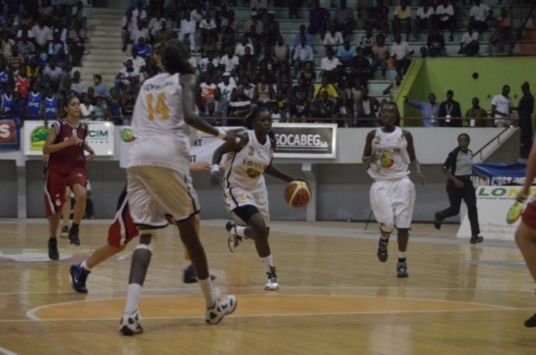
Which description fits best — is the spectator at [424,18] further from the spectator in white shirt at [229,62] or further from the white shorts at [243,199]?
the white shorts at [243,199]

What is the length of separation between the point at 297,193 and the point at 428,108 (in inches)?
681

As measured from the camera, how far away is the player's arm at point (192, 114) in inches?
310

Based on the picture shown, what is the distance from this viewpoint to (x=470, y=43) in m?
30.1

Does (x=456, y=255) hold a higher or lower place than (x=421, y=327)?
lower

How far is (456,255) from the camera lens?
1689cm

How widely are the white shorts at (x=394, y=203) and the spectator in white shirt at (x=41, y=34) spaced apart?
64.5ft

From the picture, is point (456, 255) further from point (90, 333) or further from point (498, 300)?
point (90, 333)

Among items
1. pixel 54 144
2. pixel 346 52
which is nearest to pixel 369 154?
pixel 54 144

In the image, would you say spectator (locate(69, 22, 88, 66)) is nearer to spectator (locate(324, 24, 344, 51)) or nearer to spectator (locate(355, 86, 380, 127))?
spectator (locate(324, 24, 344, 51))

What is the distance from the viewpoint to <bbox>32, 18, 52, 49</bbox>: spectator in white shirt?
31.4 meters

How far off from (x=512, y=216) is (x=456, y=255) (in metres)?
4.20

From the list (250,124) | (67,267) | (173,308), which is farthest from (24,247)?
(173,308)

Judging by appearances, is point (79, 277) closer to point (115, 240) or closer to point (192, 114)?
point (115, 240)

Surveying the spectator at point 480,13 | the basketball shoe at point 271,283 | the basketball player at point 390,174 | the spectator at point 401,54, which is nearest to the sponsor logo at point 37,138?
the spectator at point 401,54
